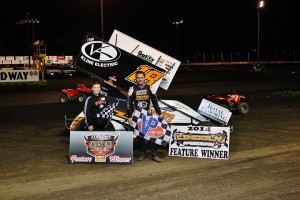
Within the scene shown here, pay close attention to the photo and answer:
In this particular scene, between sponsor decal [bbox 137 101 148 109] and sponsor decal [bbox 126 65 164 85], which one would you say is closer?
sponsor decal [bbox 137 101 148 109]

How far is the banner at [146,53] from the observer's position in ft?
29.4

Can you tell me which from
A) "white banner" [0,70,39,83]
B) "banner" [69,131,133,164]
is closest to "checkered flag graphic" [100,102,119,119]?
"banner" [69,131,133,164]

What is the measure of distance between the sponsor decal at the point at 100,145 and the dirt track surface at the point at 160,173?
0.75ft

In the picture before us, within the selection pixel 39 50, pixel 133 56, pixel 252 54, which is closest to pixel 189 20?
pixel 252 54

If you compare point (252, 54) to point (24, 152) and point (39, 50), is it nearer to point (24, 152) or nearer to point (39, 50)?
point (39, 50)

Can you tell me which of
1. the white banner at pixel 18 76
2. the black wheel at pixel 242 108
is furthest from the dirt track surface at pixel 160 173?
the white banner at pixel 18 76

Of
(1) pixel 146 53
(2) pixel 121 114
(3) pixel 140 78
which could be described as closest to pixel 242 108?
(1) pixel 146 53

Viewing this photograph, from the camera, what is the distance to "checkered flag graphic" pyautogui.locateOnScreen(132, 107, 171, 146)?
7598 millimetres

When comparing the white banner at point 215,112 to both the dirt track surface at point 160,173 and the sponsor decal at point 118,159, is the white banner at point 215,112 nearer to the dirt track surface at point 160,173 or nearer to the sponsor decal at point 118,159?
the dirt track surface at point 160,173

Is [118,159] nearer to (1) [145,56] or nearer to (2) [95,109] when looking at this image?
(2) [95,109]

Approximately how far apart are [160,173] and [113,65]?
298cm

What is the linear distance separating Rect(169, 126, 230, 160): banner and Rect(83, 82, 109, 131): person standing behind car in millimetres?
1433

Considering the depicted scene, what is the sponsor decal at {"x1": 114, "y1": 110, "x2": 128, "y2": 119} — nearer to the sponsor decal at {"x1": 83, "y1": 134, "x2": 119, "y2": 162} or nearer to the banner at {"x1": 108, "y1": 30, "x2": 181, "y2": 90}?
the banner at {"x1": 108, "y1": 30, "x2": 181, "y2": 90}

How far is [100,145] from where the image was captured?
7.35 meters
